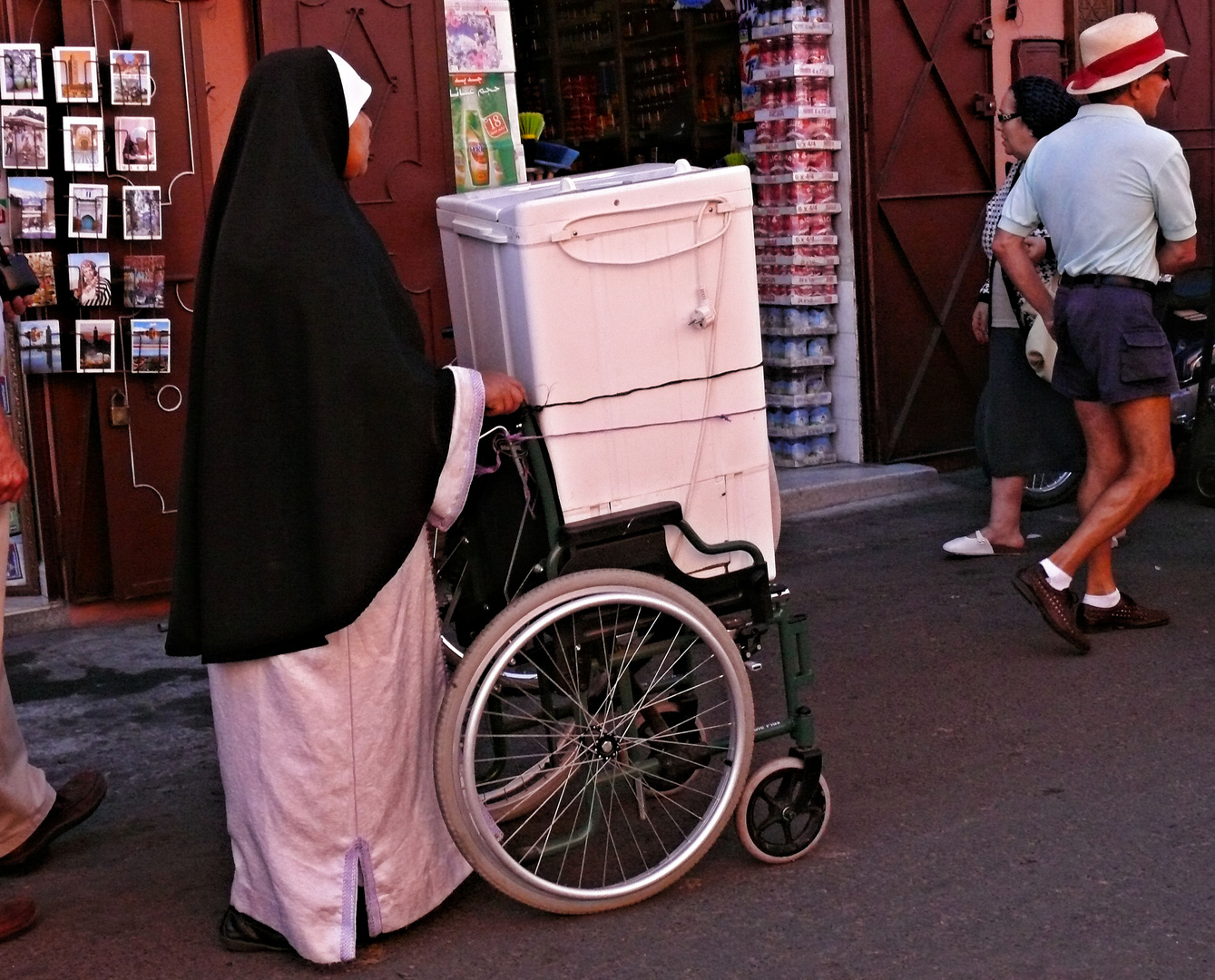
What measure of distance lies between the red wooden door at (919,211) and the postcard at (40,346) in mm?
4121

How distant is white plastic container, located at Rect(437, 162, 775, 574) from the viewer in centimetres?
347

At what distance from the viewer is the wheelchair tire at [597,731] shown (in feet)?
11.0

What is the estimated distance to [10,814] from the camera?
4023mm

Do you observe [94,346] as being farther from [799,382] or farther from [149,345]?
[799,382]

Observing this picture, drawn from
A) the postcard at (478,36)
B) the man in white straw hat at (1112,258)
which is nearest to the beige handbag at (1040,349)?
the man in white straw hat at (1112,258)

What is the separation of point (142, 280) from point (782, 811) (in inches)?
143

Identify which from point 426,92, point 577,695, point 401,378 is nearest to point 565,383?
point 401,378

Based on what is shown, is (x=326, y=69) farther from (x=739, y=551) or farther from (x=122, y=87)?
(x=122, y=87)

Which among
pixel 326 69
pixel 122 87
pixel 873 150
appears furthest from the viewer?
pixel 873 150

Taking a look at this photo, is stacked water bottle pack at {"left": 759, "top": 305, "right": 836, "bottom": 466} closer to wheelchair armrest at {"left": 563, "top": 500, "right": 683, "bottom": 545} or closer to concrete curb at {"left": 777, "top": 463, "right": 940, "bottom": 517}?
concrete curb at {"left": 777, "top": 463, "right": 940, "bottom": 517}

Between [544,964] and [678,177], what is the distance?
1.71m

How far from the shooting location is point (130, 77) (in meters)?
6.19

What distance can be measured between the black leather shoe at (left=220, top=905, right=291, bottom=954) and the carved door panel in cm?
373

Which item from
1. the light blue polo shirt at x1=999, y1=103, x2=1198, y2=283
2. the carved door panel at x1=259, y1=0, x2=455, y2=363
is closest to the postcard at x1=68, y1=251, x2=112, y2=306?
the carved door panel at x1=259, y1=0, x2=455, y2=363
